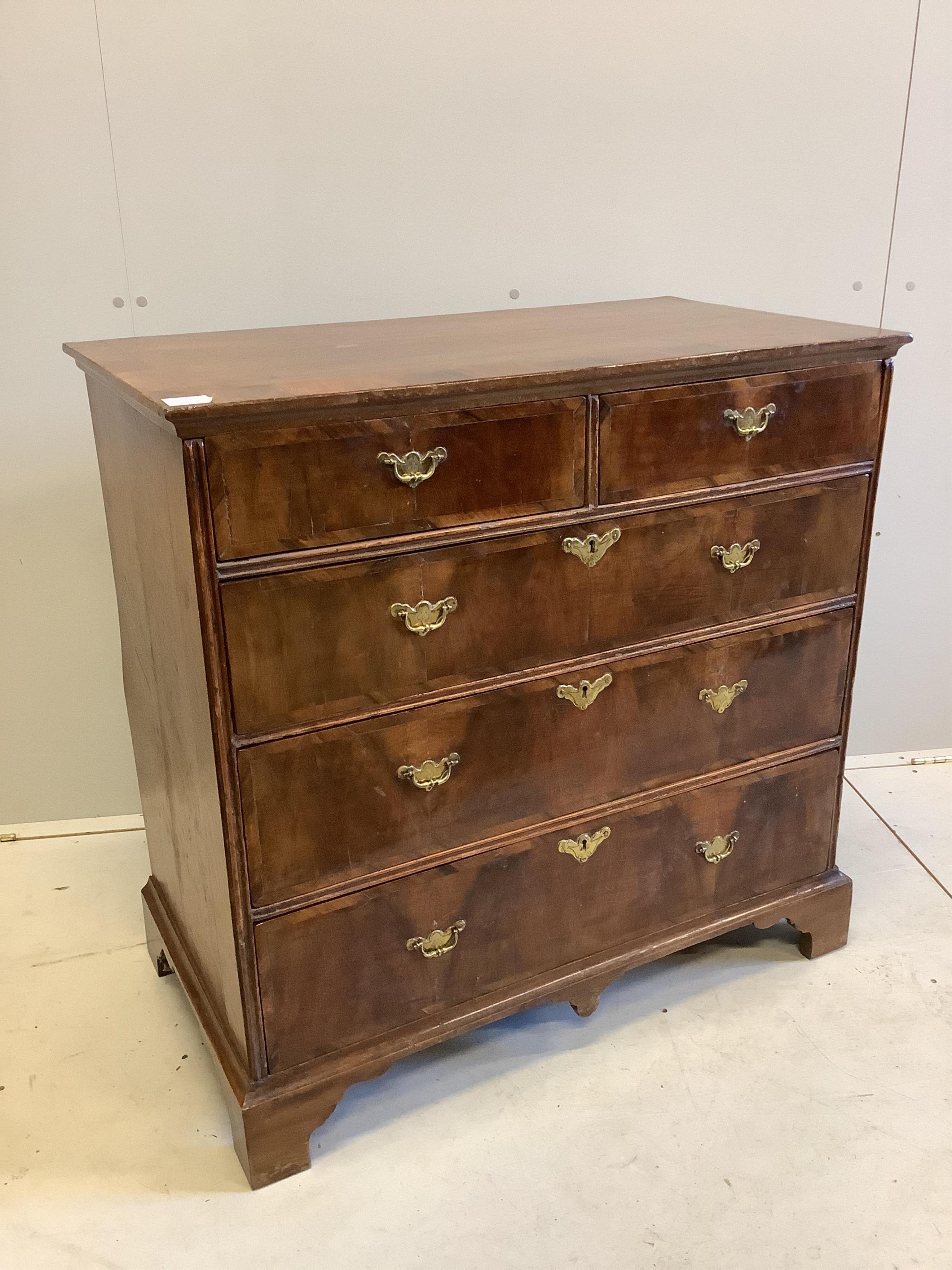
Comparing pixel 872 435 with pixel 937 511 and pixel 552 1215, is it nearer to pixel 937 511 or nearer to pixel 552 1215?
pixel 937 511

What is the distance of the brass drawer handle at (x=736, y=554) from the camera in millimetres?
1724

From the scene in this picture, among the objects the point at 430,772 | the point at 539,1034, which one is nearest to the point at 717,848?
the point at 539,1034

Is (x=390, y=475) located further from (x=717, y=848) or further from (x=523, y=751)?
(x=717, y=848)

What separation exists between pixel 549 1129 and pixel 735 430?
1110mm

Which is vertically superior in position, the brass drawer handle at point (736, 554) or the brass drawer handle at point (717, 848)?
the brass drawer handle at point (736, 554)

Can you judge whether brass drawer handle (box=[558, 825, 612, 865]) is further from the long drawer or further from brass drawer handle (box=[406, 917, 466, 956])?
the long drawer

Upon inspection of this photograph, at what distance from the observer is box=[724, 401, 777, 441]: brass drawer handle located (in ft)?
5.39

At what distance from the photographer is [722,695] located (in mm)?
1823

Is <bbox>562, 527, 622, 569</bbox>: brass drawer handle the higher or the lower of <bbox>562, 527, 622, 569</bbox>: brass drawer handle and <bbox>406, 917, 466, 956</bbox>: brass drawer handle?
the higher

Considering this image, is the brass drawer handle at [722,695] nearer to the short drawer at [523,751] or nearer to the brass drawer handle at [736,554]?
the short drawer at [523,751]

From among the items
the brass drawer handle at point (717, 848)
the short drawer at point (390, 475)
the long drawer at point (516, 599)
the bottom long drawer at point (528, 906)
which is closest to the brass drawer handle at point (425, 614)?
the long drawer at point (516, 599)

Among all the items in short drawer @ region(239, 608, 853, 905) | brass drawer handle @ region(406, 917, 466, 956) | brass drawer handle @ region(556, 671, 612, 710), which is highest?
brass drawer handle @ region(556, 671, 612, 710)

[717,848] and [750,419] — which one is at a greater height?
[750,419]

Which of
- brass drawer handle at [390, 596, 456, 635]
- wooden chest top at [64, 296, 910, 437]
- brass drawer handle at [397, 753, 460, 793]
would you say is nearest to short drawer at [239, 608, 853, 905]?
brass drawer handle at [397, 753, 460, 793]
